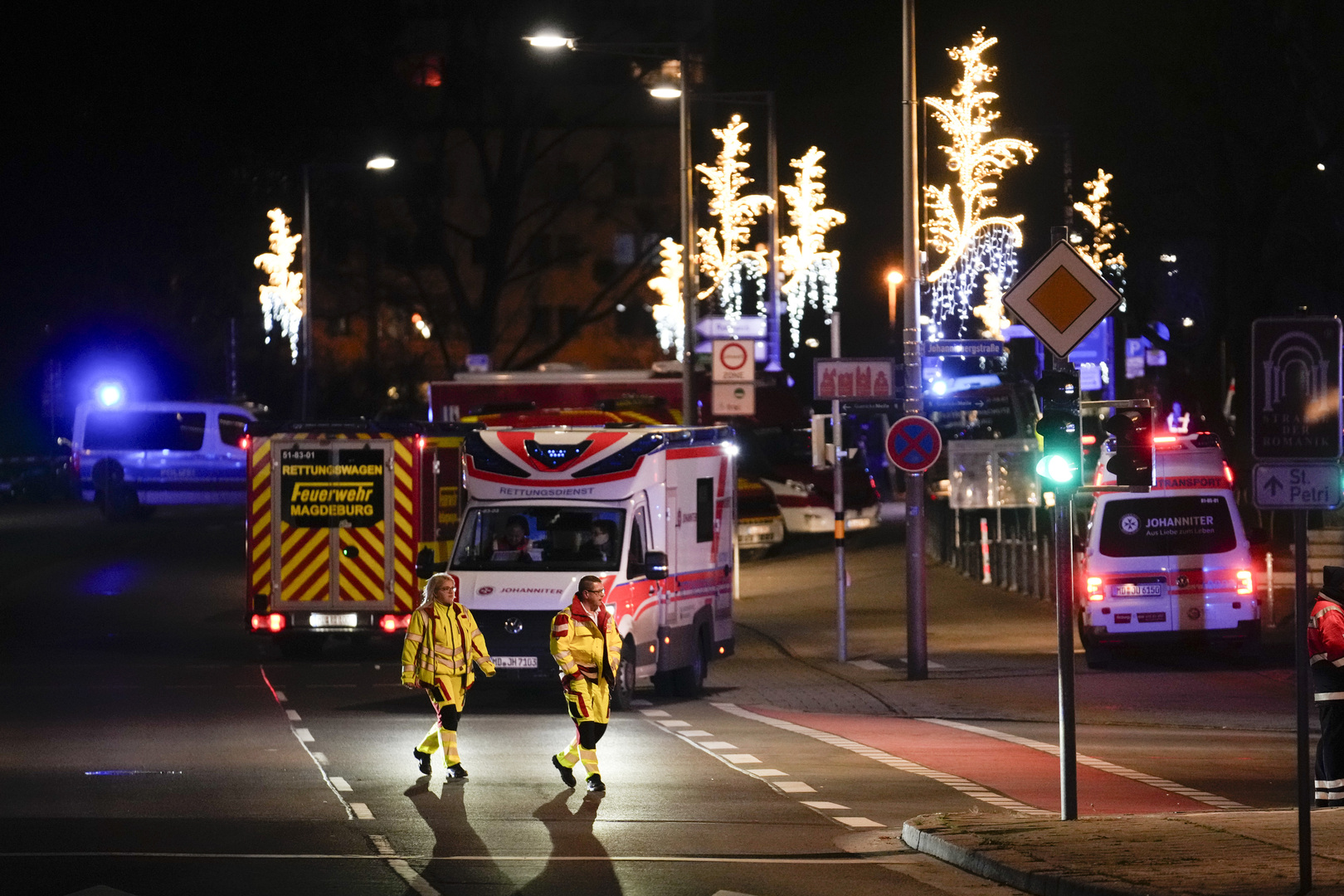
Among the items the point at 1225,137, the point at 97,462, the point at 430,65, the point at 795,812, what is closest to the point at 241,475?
the point at 97,462

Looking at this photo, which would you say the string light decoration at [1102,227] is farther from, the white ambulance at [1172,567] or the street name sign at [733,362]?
the white ambulance at [1172,567]

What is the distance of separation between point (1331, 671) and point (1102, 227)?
90.0 feet

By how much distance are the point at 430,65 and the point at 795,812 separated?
44425mm

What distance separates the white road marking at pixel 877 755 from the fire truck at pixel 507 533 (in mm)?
1077

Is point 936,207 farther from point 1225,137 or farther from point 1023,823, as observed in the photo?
point 1023,823

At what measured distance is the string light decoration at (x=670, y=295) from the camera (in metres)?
58.2

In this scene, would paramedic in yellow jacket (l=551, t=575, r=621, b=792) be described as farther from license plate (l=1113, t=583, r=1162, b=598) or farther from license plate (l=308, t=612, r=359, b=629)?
license plate (l=308, t=612, r=359, b=629)

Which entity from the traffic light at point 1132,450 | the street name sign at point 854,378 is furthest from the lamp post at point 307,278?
the traffic light at point 1132,450

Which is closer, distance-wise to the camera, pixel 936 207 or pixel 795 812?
pixel 795 812

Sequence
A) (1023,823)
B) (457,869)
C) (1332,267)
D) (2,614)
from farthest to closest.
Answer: (1332,267) → (2,614) → (1023,823) → (457,869)

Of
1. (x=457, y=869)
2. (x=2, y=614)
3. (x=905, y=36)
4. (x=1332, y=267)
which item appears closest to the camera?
(x=457, y=869)

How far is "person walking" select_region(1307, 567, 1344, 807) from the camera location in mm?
12922

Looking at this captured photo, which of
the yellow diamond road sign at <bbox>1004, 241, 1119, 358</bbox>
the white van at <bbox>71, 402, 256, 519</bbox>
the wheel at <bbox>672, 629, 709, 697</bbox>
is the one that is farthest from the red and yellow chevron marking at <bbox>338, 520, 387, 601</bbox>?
the white van at <bbox>71, 402, 256, 519</bbox>

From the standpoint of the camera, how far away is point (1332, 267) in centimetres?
3775
